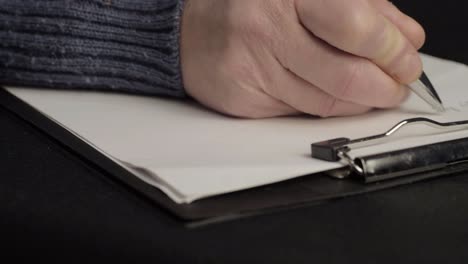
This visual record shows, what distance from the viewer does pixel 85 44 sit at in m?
0.65

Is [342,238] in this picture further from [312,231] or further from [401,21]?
[401,21]

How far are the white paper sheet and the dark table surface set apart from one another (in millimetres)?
29

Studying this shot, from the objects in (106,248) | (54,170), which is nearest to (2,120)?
(54,170)

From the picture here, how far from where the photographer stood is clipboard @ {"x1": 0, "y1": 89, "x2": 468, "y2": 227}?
15.4 inches

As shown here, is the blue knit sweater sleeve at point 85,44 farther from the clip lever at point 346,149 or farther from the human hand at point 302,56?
the clip lever at point 346,149

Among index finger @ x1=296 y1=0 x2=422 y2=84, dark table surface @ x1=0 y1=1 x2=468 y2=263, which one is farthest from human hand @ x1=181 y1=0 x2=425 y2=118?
dark table surface @ x1=0 y1=1 x2=468 y2=263

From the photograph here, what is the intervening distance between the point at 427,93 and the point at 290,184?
0.61 ft

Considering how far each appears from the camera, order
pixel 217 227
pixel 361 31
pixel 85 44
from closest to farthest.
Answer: pixel 217 227 → pixel 361 31 → pixel 85 44

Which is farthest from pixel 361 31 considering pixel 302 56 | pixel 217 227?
pixel 217 227

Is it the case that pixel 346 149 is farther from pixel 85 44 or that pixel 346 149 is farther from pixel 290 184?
pixel 85 44

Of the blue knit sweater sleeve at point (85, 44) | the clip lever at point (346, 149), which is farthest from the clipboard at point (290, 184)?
the blue knit sweater sleeve at point (85, 44)

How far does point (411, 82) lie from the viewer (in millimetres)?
553

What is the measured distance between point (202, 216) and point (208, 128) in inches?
6.3

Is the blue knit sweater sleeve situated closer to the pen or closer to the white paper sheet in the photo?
the white paper sheet
